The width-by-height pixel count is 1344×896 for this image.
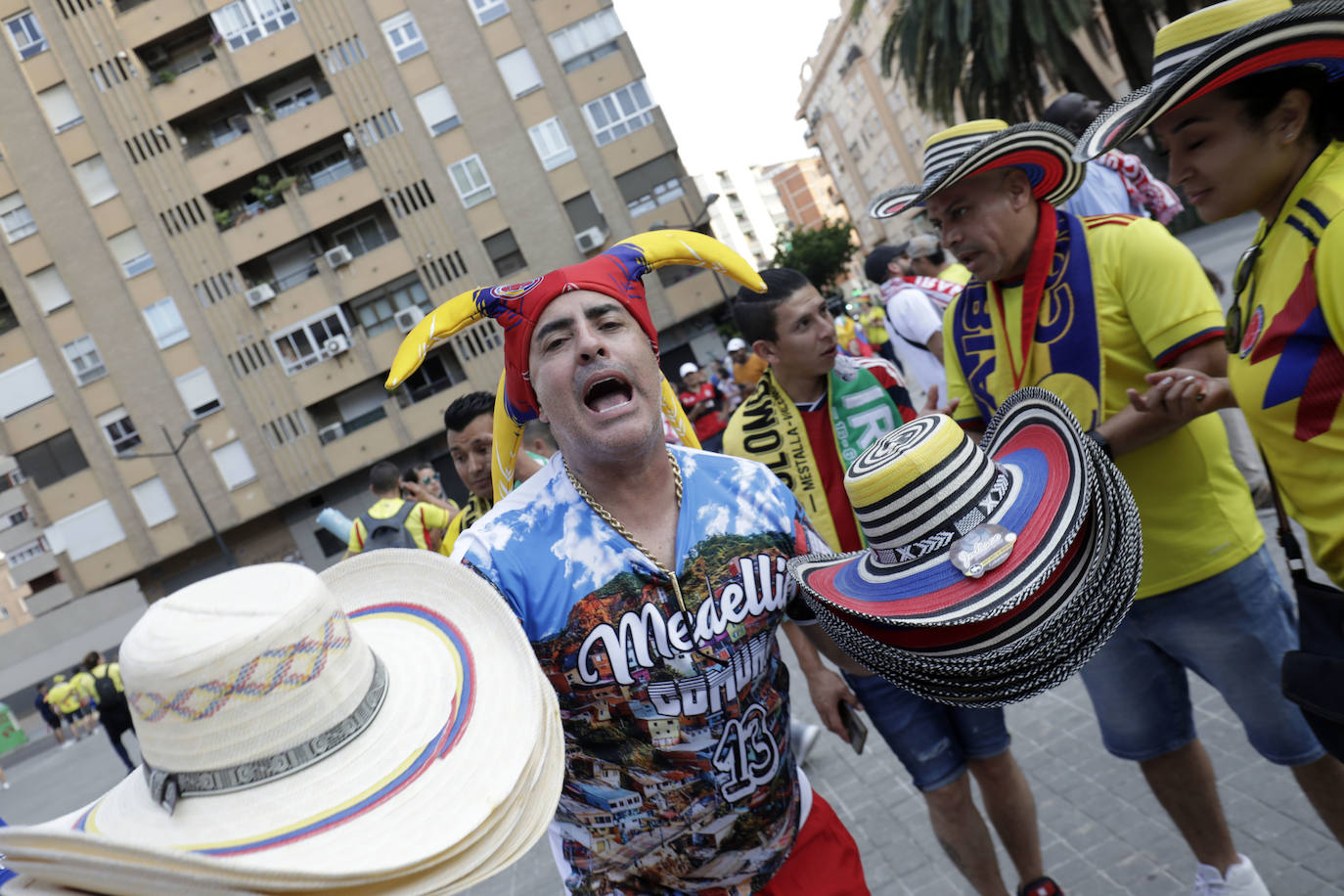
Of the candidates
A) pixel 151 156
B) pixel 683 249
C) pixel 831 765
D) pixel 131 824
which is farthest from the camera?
pixel 151 156

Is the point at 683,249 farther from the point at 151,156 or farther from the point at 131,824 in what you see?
the point at 151,156

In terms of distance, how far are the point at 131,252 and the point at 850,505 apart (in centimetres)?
3484

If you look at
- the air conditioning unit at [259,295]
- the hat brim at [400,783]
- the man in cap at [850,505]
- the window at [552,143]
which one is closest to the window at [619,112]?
the window at [552,143]

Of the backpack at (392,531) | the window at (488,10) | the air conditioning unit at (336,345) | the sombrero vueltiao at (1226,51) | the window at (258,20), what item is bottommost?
the backpack at (392,531)

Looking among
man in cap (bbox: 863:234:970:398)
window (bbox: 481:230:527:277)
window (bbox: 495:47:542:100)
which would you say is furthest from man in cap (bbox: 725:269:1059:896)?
window (bbox: 495:47:542:100)

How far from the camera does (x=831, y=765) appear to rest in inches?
219

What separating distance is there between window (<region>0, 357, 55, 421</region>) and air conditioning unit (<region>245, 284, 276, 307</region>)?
315 inches

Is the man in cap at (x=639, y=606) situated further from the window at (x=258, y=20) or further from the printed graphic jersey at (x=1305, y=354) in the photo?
the window at (x=258, y=20)

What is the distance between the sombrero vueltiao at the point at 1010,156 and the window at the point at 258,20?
3431cm

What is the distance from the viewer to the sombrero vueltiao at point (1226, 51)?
199 cm

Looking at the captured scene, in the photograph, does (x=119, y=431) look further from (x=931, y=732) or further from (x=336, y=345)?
(x=931, y=732)

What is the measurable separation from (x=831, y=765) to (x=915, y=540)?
3.70m

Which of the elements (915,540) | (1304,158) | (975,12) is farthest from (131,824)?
(975,12)

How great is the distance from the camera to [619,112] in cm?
3300
